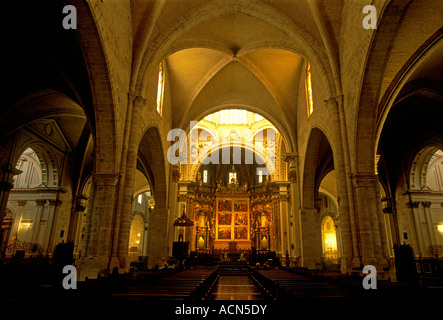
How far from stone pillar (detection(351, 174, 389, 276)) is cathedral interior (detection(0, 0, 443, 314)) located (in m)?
0.04

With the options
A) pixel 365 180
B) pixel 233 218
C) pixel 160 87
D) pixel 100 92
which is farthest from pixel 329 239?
pixel 100 92

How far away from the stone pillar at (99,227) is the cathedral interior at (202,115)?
1.8 inches

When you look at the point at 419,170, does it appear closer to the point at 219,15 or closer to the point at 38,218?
the point at 219,15

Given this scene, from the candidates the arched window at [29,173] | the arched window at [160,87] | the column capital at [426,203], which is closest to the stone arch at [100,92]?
the arched window at [160,87]

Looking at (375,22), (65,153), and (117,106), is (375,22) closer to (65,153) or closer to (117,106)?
(117,106)

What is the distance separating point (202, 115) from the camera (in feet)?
66.4

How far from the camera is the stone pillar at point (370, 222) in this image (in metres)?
9.47

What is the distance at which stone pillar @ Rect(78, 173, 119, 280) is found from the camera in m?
9.25

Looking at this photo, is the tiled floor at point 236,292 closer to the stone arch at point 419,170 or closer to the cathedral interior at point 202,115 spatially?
the cathedral interior at point 202,115

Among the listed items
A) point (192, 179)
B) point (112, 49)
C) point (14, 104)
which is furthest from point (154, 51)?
point (192, 179)

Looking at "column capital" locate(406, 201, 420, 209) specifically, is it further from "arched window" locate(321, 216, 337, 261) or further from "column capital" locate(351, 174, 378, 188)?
"arched window" locate(321, 216, 337, 261)
